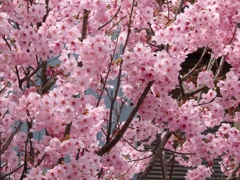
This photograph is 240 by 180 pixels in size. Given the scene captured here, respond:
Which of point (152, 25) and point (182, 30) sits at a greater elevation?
point (152, 25)

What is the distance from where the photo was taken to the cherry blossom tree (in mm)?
5582

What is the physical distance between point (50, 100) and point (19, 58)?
3.00 feet

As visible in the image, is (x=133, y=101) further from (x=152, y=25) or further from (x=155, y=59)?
(x=152, y=25)

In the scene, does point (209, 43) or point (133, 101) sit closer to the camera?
point (133, 101)

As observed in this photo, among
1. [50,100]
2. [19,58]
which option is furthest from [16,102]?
[50,100]

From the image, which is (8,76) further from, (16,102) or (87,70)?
(87,70)

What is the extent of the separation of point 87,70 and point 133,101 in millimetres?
713

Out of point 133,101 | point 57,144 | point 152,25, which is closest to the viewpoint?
point 57,144

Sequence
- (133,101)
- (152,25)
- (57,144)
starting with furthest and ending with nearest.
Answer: (152,25), (133,101), (57,144)

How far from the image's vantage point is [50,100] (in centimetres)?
553

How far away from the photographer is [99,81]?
6551mm

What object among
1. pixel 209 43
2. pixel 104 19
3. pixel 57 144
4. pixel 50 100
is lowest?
pixel 57 144

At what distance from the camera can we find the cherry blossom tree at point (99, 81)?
18.3 ft

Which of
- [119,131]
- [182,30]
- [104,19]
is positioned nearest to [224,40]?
[182,30]
